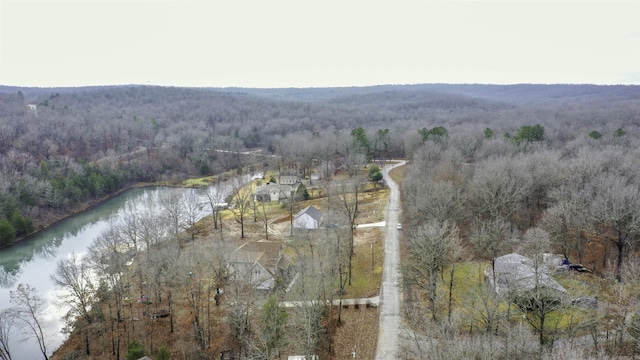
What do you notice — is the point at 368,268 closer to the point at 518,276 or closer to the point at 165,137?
the point at 518,276

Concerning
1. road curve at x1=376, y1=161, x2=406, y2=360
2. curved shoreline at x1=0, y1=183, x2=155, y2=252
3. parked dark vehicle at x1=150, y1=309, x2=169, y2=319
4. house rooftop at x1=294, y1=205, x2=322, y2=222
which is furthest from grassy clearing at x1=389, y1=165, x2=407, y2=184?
curved shoreline at x1=0, y1=183, x2=155, y2=252

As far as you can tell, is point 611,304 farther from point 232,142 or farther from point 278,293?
point 232,142

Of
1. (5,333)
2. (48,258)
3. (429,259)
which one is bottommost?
(48,258)

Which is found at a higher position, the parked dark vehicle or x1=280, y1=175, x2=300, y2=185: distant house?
x1=280, y1=175, x2=300, y2=185: distant house

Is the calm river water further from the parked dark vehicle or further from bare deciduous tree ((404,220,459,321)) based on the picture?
bare deciduous tree ((404,220,459,321))

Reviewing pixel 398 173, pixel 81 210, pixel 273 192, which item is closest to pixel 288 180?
pixel 273 192
